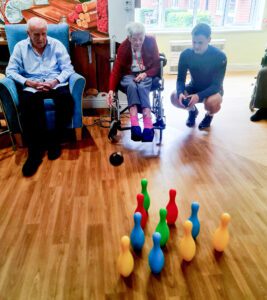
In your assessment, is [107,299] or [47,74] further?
[47,74]

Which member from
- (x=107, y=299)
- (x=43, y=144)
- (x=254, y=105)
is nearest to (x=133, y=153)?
(x=43, y=144)

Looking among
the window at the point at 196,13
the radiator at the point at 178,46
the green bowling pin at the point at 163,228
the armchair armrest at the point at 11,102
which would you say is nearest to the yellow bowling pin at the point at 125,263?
the green bowling pin at the point at 163,228

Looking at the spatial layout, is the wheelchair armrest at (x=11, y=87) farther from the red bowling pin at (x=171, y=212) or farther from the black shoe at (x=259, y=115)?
the black shoe at (x=259, y=115)

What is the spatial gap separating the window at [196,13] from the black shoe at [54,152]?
11.5 feet

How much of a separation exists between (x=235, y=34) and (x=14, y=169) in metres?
4.53

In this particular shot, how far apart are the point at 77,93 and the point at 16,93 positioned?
518 mm

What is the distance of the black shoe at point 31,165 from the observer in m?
2.08

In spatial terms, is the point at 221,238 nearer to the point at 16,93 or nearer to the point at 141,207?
the point at 141,207

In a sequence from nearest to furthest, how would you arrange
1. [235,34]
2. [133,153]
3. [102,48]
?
1. [133,153]
2. [102,48]
3. [235,34]

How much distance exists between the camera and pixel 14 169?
7.04ft

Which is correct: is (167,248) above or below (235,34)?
below

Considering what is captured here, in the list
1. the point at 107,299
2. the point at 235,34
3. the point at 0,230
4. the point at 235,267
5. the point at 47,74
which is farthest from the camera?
the point at 235,34

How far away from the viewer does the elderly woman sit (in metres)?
Answer: 2.38

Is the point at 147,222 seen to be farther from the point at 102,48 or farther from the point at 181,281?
the point at 102,48
